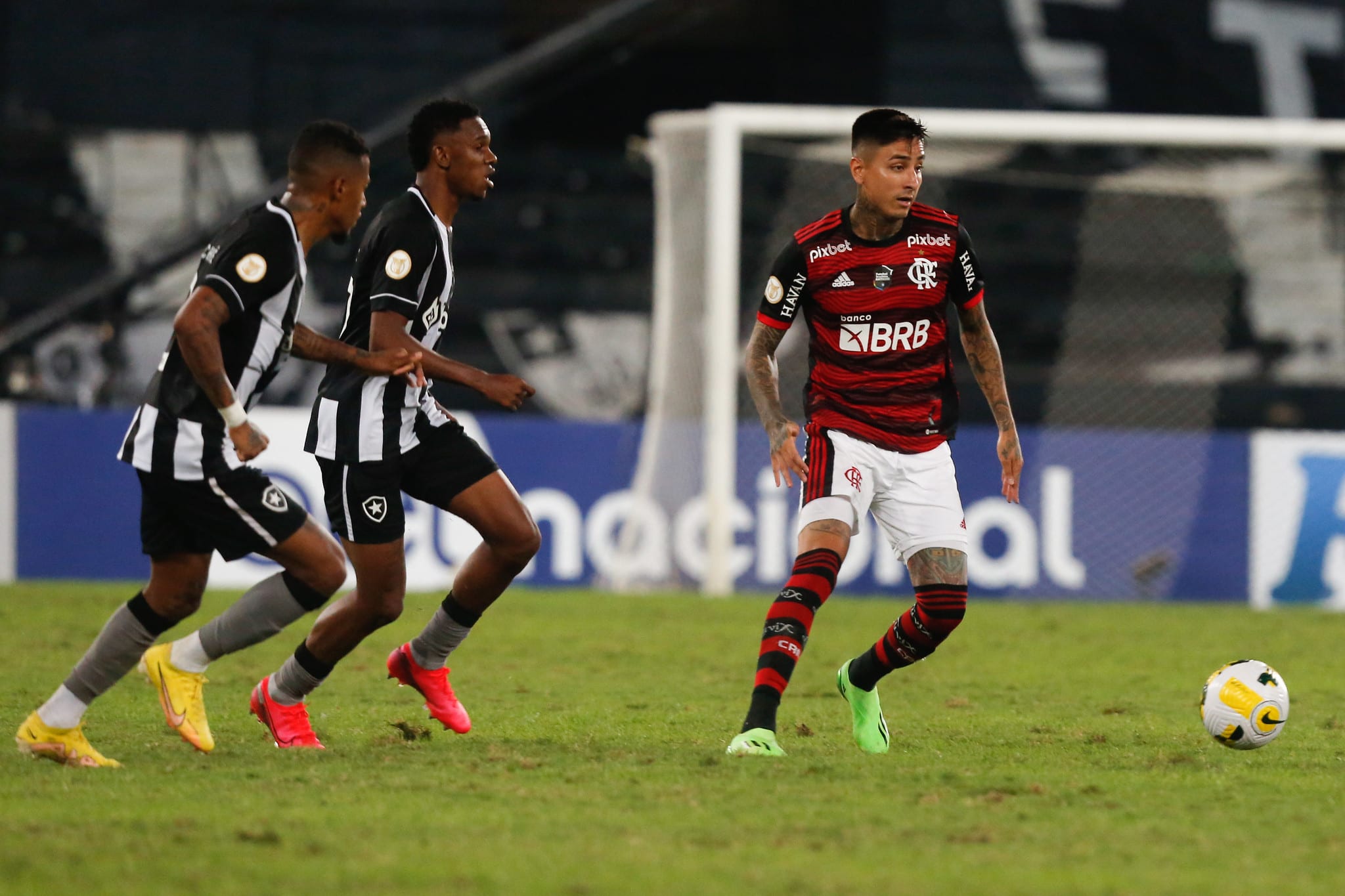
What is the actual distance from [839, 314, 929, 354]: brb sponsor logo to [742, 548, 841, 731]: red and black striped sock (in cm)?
74

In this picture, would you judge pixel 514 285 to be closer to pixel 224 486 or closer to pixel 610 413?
pixel 610 413

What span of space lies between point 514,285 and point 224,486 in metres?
13.6

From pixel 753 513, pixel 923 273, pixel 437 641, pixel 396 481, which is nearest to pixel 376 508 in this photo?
pixel 396 481

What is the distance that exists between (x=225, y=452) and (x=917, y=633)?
2.35 m

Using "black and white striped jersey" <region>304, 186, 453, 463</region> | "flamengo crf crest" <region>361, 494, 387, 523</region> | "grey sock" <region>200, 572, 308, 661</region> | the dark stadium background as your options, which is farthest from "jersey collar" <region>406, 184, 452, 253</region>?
the dark stadium background

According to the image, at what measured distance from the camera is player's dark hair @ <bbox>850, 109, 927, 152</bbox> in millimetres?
5918

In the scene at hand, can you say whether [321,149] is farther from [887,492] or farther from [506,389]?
[887,492]

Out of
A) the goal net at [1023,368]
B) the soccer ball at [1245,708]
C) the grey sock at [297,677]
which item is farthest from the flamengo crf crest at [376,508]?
the goal net at [1023,368]

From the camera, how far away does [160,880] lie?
3.80 m

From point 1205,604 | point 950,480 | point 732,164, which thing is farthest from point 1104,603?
point 950,480

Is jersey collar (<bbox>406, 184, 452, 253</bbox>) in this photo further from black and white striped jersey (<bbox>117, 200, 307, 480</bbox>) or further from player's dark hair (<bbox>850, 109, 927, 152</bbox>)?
player's dark hair (<bbox>850, 109, 927, 152</bbox>)

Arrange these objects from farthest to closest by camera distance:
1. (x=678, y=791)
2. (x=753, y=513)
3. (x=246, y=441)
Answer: (x=753, y=513) < (x=246, y=441) < (x=678, y=791)

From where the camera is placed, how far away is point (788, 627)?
571cm

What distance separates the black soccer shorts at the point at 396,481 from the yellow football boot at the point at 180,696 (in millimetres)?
684
